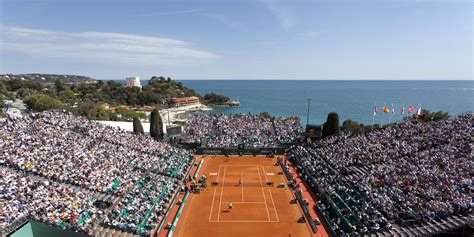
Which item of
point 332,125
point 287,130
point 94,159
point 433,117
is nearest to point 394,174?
point 332,125

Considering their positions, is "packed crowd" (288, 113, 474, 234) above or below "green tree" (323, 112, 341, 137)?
below

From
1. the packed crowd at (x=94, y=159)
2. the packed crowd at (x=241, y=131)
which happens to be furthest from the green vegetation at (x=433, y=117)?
the packed crowd at (x=94, y=159)

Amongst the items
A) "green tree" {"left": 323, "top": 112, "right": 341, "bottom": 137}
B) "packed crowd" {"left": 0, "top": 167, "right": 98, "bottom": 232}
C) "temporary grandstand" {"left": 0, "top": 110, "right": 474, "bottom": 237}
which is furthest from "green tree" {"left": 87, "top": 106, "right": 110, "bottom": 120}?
"green tree" {"left": 323, "top": 112, "right": 341, "bottom": 137}

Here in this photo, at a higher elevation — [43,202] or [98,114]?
[98,114]

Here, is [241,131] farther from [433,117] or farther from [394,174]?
[433,117]

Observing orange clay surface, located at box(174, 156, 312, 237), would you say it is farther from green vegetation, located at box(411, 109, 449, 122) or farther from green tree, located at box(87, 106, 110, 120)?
green tree, located at box(87, 106, 110, 120)

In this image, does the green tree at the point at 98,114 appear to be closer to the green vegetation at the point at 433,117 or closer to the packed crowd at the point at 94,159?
the packed crowd at the point at 94,159

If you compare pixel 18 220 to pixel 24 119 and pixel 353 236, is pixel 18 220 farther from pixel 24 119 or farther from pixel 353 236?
pixel 353 236
